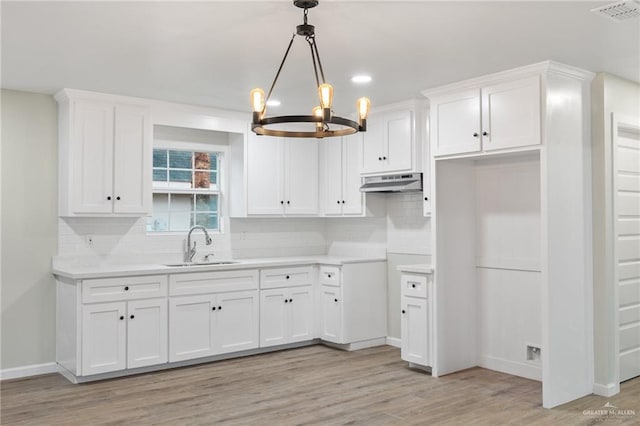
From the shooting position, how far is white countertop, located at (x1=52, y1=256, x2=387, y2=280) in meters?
4.59

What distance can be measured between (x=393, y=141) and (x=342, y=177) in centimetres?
83

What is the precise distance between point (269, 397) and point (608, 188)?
3017mm

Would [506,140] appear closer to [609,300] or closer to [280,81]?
[609,300]

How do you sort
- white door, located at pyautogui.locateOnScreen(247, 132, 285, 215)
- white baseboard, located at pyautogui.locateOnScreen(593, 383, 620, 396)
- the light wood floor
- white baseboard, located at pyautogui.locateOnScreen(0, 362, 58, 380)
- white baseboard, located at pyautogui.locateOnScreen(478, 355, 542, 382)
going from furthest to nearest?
white door, located at pyautogui.locateOnScreen(247, 132, 285, 215) → white baseboard, located at pyautogui.locateOnScreen(0, 362, 58, 380) → white baseboard, located at pyautogui.locateOnScreen(478, 355, 542, 382) → white baseboard, located at pyautogui.locateOnScreen(593, 383, 620, 396) → the light wood floor

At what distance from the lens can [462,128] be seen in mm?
4562

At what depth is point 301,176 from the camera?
6.27m

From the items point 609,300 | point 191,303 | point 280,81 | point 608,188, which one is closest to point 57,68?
point 280,81

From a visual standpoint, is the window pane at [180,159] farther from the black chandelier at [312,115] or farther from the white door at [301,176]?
the black chandelier at [312,115]

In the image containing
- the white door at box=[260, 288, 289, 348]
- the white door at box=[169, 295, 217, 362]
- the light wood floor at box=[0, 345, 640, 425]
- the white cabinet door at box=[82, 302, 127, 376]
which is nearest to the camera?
the light wood floor at box=[0, 345, 640, 425]

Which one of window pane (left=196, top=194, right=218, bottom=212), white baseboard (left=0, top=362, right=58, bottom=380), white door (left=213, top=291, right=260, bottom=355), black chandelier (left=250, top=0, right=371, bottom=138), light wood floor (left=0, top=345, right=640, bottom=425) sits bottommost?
light wood floor (left=0, top=345, right=640, bottom=425)

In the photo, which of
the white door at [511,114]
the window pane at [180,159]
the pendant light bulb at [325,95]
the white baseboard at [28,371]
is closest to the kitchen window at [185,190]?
the window pane at [180,159]

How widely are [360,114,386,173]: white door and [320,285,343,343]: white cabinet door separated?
129 centimetres

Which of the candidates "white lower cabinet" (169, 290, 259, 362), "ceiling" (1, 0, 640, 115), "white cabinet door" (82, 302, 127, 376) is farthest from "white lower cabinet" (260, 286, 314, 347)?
"ceiling" (1, 0, 640, 115)

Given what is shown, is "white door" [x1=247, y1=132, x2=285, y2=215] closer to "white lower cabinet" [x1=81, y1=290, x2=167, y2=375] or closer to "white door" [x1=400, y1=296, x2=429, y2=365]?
"white lower cabinet" [x1=81, y1=290, x2=167, y2=375]
